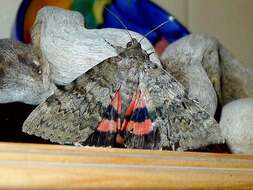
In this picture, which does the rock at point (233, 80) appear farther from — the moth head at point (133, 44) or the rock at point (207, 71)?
the moth head at point (133, 44)

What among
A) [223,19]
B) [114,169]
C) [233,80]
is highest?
[223,19]

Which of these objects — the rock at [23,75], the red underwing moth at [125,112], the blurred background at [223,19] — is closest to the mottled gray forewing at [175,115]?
the red underwing moth at [125,112]

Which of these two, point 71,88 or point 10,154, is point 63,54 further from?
point 10,154

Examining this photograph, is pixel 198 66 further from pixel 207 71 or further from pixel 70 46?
pixel 70 46

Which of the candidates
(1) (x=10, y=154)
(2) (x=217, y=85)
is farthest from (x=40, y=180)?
(2) (x=217, y=85)

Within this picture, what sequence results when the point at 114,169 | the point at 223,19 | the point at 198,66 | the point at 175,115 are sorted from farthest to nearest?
the point at 223,19 → the point at 198,66 → the point at 175,115 → the point at 114,169

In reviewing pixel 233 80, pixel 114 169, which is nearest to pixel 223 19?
pixel 233 80
